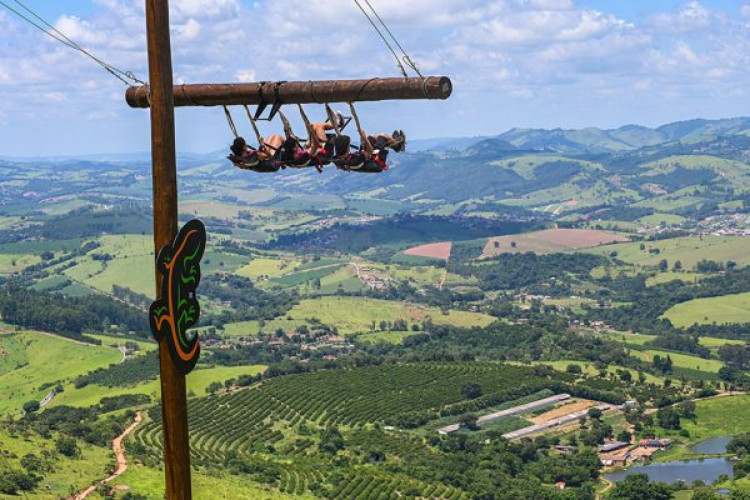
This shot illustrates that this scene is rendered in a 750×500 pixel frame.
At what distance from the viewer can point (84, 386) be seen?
6708 inches

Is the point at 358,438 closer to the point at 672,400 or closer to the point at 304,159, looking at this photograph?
the point at 672,400

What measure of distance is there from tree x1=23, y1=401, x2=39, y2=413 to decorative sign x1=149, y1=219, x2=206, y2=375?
152 m

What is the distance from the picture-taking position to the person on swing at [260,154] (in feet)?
51.4

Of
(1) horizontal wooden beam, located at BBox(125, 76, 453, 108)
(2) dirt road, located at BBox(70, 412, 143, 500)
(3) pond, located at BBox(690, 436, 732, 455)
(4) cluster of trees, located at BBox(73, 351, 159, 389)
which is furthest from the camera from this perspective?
(4) cluster of trees, located at BBox(73, 351, 159, 389)

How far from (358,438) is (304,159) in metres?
122

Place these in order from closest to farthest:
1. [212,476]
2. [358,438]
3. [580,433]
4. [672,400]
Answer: [212,476]
[358,438]
[580,433]
[672,400]

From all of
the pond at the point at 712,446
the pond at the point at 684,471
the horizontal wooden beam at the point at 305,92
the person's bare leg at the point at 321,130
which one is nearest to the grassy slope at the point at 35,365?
the pond at the point at 684,471

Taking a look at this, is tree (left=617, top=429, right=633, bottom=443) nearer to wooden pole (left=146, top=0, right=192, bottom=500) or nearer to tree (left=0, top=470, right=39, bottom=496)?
tree (left=0, top=470, right=39, bottom=496)

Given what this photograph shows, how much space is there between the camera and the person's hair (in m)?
15.8

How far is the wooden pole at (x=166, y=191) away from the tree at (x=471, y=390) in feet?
500

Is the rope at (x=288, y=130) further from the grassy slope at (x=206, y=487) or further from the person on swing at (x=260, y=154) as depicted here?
the grassy slope at (x=206, y=487)

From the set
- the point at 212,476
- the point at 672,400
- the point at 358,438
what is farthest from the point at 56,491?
the point at 672,400

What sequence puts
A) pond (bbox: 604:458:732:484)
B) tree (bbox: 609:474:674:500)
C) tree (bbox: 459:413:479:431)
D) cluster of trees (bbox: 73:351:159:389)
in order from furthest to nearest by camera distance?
cluster of trees (bbox: 73:351:159:389) < tree (bbox: 459:413:479:431) < pond (bbox: 604:458:732:484) < tree (bbox: 609:474:674:500)

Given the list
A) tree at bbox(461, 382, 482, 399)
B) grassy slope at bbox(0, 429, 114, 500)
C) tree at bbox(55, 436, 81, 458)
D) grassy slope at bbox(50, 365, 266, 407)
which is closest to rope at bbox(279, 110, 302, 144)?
grassy slope at bbox(0, 429, 114, 500)
